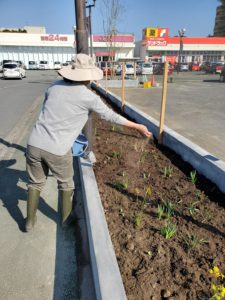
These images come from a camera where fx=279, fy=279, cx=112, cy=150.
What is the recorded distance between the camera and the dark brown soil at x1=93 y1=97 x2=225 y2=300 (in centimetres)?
211

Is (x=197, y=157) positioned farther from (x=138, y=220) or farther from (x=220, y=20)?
(x=220, y=20)

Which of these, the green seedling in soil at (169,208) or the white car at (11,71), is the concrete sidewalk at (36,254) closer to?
the green seedling in soil at (169,208)

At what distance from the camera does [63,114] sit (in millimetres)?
2617

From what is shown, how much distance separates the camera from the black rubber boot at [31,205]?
2.89m

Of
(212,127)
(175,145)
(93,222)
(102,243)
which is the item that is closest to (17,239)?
(93,222)

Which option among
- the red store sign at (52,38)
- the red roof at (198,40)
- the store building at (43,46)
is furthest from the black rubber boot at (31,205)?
the red roof at (198,40)

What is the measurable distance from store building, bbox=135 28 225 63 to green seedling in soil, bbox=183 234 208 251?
185 feet

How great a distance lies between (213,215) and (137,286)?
4.09ft

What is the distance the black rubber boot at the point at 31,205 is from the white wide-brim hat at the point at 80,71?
1227 mm

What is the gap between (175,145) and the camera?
462 centimetres

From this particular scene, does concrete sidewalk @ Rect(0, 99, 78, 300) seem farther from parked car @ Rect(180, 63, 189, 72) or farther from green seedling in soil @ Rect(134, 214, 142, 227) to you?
parked car @ Rect(180, 63, 189, 72)

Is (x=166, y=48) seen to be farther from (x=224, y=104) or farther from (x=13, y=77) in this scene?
(x=224, y=104)

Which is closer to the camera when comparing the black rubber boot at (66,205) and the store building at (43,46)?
the black rubber boot at (66,205)

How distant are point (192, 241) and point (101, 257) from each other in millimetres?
825
